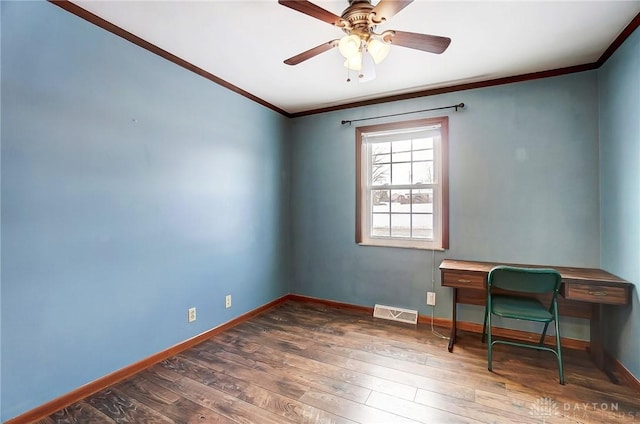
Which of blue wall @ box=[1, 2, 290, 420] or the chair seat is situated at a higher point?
blue wall @ box=[1, 2, 290, 420]

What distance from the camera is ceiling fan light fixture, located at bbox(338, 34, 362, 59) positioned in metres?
1.63

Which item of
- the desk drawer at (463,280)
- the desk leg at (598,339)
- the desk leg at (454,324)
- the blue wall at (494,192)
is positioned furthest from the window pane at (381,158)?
the desk leg at (598,339)

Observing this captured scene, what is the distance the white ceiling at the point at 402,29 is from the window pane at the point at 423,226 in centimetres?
139

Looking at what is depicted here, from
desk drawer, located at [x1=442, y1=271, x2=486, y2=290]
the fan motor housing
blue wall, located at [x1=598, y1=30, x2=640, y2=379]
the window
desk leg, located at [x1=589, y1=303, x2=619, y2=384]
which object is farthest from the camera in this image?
the window

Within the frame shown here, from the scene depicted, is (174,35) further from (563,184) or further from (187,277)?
(563,184)

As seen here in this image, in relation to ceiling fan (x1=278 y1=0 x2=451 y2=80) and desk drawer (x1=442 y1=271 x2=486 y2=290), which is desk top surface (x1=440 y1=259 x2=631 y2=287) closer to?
desk drawer (x1=442 y1=271 x2=486 y2=290)

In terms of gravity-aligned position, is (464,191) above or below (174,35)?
below

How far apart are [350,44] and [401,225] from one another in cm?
213

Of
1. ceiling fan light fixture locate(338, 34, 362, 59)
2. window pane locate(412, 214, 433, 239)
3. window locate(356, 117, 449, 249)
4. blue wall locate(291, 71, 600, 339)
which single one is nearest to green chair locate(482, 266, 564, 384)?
blue wall locate(291, 71, 600, 339)

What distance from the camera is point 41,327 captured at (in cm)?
166

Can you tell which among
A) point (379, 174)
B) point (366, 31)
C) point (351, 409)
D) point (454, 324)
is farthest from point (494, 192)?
point (351, 409)

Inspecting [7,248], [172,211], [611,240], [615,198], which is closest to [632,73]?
[615,198]

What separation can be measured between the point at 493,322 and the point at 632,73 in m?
2.26

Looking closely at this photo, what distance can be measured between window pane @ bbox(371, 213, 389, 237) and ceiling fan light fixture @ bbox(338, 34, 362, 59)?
2037mm
